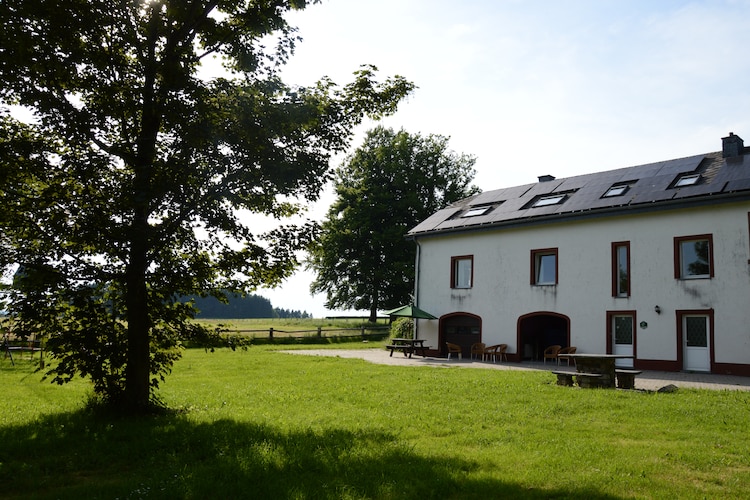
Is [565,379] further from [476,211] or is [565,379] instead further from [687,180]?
[476,211]

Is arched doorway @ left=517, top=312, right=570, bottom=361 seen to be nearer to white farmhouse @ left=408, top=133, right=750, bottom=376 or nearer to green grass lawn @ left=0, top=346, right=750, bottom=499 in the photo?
white farmhouse @ left=408, top=133, right=750, bottom=376

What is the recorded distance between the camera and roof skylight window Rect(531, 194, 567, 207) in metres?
22.7

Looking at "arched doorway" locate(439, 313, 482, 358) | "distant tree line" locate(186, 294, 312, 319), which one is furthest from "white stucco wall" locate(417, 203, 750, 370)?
"distant tree line" locate(186, 294, 312, 319)

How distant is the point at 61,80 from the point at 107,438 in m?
5.02

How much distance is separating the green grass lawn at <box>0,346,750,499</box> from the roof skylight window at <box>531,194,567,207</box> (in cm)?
1155

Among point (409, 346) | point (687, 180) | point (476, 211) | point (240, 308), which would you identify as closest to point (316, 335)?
point (409, 346)

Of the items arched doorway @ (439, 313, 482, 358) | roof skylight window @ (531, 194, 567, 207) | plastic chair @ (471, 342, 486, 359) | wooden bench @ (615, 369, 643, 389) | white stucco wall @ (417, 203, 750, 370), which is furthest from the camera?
arched doorway @ (439, 313, 482, 358)

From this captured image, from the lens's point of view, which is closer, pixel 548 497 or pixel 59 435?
pixel 548 497

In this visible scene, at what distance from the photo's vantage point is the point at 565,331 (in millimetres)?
23078

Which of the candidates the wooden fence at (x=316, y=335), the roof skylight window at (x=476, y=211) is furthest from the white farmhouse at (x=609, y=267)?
the wooden fence at (x=316, y=335)

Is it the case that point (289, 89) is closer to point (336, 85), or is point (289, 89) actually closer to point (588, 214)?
point (336, 85)

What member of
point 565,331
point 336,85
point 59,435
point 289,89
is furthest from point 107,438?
point 565,331

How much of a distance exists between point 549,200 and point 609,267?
4.16 m

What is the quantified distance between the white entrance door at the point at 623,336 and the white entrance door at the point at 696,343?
1.62m
